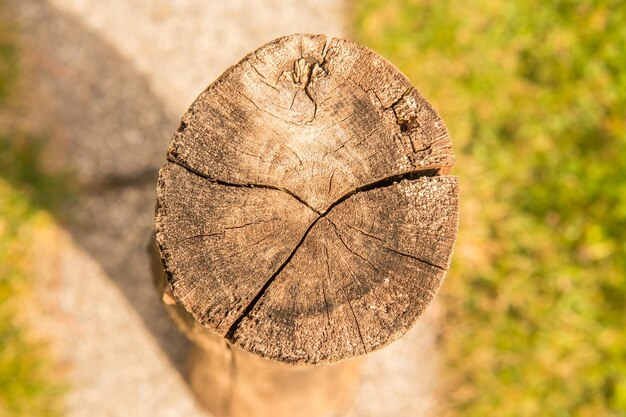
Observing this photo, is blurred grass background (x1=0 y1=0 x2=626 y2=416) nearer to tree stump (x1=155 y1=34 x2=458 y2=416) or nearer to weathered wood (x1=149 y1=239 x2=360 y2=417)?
weathered wood (x1=149 y1=239 x2=360 y2=417)

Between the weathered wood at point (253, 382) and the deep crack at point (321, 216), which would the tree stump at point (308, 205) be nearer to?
the deep crack at point (321, 216)

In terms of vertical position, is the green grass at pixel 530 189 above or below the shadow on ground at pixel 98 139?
above

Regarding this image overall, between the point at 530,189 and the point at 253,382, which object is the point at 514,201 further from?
the point at 253,382

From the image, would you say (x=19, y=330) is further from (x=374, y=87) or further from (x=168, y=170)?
(x=374, y=87)

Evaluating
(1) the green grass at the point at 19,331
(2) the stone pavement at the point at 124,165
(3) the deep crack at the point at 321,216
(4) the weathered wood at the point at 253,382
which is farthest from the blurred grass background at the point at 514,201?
(3) the deep crack at the point at 321,216

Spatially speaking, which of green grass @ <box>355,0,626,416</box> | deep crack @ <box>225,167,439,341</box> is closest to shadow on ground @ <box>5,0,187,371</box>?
green grass @ <box>355,0,626,416</box>

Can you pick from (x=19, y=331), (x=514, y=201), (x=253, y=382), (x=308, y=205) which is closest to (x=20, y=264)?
(x=19, y=331)

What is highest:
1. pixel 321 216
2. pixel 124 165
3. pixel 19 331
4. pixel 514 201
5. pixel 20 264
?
pixel 514 201
